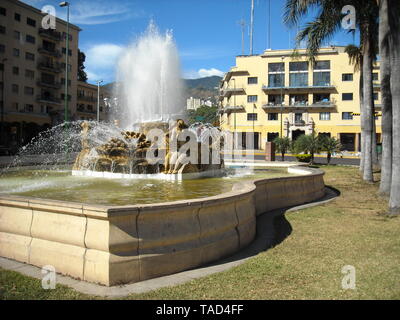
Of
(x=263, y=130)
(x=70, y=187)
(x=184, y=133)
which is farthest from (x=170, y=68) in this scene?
(x=263, y=130)

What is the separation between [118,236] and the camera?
480 centimetres

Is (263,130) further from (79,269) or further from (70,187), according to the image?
(79,269)

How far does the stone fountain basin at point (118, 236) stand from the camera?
15.8 ft

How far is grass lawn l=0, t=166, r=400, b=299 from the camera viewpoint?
445 centimetres

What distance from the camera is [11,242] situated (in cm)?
571

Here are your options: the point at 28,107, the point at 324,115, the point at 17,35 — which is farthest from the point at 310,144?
the point at 17,35

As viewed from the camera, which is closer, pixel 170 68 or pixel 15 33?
pixel 170 68

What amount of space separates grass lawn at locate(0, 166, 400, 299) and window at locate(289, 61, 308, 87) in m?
58.1

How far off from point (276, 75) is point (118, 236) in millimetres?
62806

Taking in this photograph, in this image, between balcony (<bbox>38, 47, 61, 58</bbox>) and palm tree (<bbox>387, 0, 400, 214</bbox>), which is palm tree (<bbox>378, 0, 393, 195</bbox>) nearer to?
palm tree (<bbox>387, 0, 400, 214</bbox>)

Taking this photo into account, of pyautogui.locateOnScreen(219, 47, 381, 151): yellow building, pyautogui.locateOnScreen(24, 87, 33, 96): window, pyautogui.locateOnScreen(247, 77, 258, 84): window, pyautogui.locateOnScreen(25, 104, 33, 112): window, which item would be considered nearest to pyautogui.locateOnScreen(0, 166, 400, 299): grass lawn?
pyautogui.locateOnScreen(25, 104, 33, 112): window

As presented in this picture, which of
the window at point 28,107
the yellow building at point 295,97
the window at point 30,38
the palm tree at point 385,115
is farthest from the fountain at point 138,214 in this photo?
the yellow building at point 295,97
